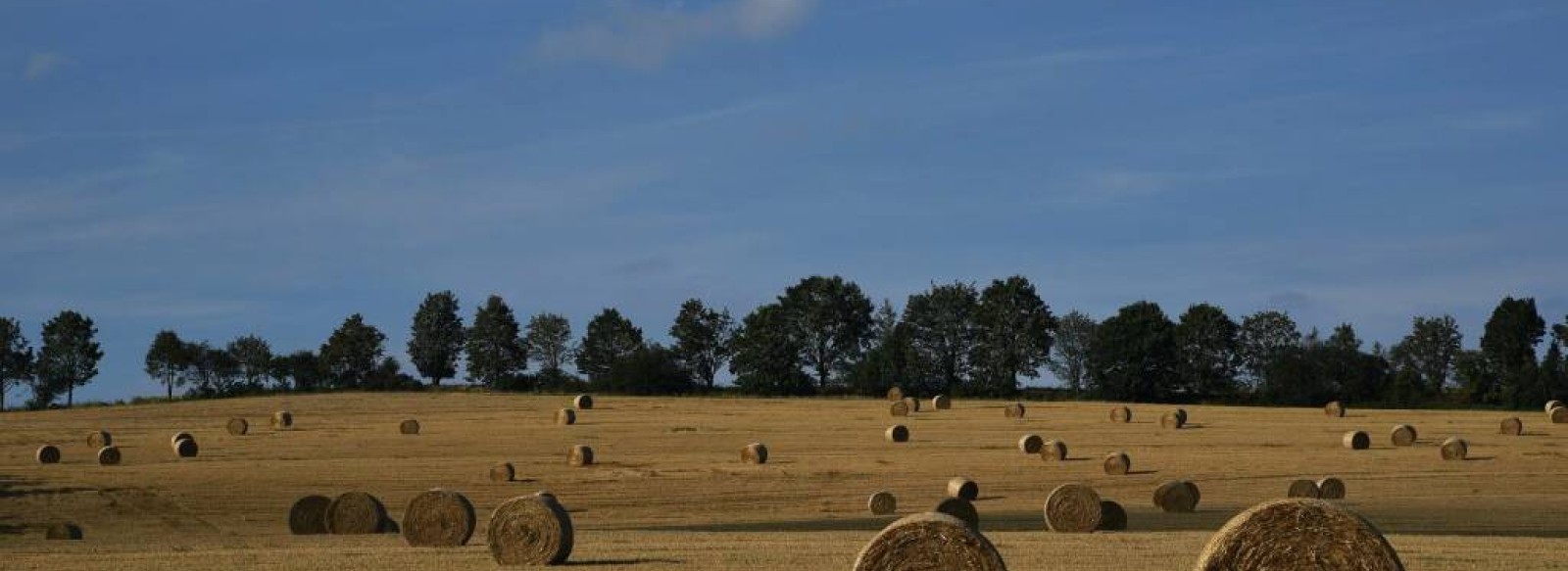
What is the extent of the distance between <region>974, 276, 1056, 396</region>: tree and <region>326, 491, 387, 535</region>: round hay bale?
81956 mm

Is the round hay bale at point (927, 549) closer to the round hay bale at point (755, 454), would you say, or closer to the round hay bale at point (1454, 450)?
the round hay bale at point (755, 454)

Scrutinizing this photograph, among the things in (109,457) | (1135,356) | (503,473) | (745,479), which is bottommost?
(745,479)

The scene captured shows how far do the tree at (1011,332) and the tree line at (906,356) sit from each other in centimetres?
9

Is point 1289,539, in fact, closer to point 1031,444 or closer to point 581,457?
point 581,457

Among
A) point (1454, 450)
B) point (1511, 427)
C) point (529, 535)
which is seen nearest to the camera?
point (529, 535)

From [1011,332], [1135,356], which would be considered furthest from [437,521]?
[1011,332]

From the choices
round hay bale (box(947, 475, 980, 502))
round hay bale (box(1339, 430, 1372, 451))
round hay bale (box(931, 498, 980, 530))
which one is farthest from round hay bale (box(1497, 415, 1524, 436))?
round hay bale (box(931, 498, 980, 530))

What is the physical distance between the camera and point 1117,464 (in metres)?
45.0

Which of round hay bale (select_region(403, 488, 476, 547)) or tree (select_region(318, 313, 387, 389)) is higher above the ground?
tree (select_region(318, 313, 387, 389))

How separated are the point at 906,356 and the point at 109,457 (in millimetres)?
69133

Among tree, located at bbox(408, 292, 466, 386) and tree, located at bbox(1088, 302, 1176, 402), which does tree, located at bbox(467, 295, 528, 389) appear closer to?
tree, located at bbox(408, 292, 466, 386)

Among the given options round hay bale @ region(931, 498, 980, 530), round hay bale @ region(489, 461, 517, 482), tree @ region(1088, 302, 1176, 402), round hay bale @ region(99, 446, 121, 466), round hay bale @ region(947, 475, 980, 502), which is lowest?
round hay bale @ region(931, 498, 980, 530)

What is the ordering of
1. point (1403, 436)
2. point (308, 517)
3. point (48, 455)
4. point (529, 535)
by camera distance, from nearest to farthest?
point (529, 535) < point (308, 517) < point (48, 455) < point (1403, 436)

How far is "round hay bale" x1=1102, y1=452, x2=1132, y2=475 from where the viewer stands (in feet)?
147
